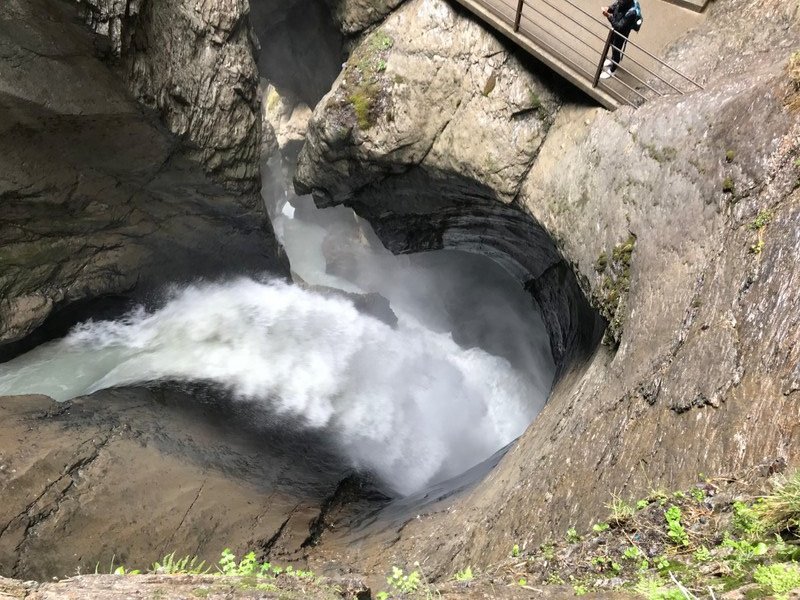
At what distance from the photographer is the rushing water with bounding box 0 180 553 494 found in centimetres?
961

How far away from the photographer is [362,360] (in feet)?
40.9

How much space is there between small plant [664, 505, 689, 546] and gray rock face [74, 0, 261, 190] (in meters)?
8.65

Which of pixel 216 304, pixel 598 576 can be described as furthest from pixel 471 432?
pixel 598 576

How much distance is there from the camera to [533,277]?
10.4 meters

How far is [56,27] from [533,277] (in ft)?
30.4

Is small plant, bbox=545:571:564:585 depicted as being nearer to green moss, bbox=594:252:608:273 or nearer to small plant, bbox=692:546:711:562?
small plant, bbox=692:546:711:562

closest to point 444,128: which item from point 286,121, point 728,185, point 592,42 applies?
point 592,42

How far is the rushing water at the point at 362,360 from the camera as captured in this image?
31.5 feet

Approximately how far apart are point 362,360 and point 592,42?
28.1 feet

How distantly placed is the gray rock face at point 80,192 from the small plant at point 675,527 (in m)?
8.82

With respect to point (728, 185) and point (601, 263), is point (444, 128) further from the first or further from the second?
point (728, 185)

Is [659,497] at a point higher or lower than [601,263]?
lower

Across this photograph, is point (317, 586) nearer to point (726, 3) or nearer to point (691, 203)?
point (691, 203)

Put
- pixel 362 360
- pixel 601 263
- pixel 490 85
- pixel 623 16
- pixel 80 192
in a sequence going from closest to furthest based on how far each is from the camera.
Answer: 1. pixel 601 263
2. pixel 623 16
3. pixel 490 85
4. pixel 80 192
5. pixel 362 360
